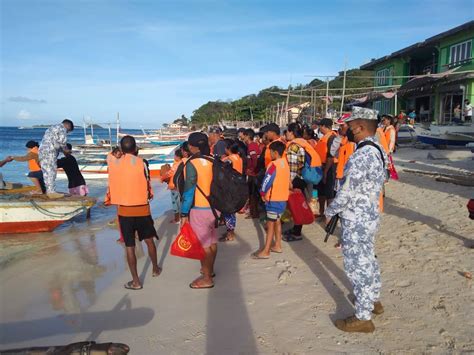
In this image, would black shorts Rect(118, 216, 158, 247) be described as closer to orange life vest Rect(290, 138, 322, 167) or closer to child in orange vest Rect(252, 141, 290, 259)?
child in orange vest Rect(252, 141, 290, 259)

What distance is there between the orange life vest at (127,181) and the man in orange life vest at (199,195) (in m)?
0.63

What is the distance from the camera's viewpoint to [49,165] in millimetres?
8203

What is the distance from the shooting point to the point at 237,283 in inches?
185

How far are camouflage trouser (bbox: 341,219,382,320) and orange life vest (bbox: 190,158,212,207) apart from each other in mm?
1625

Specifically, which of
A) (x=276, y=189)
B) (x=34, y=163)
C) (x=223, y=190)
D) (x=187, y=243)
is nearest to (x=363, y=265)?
(x=223, y=190)

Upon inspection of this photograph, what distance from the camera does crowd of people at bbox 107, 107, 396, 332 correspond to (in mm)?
3305

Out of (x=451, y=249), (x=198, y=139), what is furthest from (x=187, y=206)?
(x=451, y=249)

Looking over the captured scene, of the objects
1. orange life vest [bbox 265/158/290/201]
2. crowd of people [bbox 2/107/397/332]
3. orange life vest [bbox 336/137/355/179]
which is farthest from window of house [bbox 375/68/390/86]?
orange life vest [bbox 265/158/290/201]

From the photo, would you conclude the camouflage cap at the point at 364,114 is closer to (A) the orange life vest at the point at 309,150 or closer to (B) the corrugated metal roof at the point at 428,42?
(A) the orange life vest at the point at 309,150

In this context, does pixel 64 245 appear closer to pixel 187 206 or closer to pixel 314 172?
pixel 187 206

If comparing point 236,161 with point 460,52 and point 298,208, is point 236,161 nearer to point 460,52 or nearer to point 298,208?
point 298,208

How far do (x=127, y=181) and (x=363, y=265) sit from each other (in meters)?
2.78

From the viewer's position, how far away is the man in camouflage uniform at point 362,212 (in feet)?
10.6

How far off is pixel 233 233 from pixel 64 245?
3.49 metres
